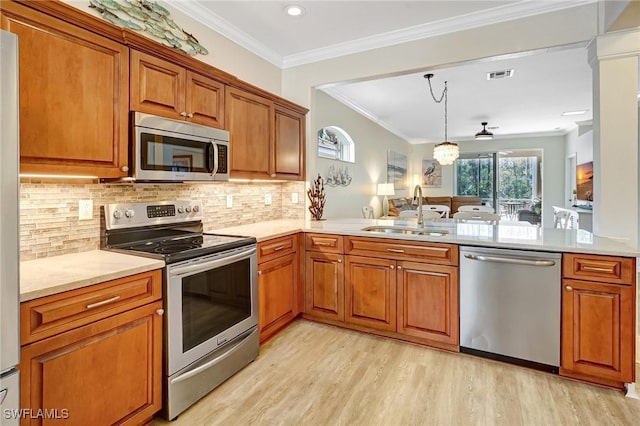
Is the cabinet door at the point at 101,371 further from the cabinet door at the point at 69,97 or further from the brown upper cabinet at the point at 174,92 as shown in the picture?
the brown upper cabinet at the point at 174,92

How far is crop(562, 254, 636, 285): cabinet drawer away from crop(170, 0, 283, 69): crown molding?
3110 millimetres

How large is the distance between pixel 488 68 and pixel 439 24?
4.83ft

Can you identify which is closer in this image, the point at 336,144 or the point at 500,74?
the point at 500,74

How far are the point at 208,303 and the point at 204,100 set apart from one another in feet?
4.57

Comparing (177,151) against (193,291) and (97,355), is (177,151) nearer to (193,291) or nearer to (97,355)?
(193,291)

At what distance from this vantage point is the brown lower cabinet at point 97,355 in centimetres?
127

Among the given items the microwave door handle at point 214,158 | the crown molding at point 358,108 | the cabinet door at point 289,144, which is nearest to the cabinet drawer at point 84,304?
the microwave door handle at point 214,158

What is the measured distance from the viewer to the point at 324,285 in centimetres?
302

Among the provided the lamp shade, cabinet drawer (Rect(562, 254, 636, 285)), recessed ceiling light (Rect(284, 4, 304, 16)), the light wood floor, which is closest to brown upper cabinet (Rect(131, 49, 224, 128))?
recessed ceiling light (Rect(284, 4, 304, 16))

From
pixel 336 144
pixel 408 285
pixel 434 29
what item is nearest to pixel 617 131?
pixel 434 29

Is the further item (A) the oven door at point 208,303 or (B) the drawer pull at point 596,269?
(B) the drawer pull at point 596,269

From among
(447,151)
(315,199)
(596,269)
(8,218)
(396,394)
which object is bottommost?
(396,394)

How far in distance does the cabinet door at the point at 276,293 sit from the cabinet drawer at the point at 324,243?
177 millimetres

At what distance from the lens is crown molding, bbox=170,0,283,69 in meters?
2.62
